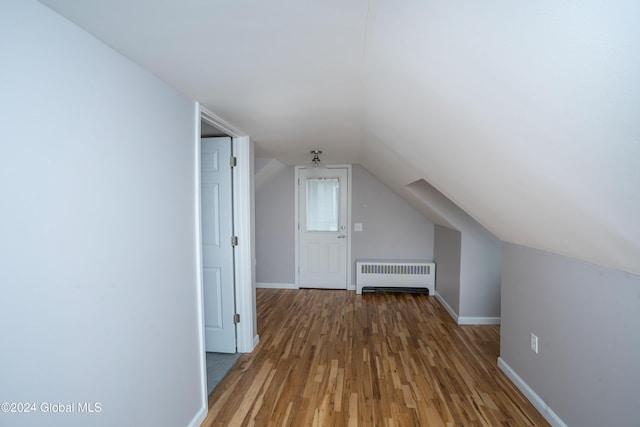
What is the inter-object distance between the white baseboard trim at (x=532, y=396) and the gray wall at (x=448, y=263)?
1058 millimetres

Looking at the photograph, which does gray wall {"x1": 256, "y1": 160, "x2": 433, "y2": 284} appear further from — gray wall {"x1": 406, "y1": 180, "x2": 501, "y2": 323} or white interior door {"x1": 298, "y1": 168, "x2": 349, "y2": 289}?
gray wall {"x1": 406, "y1": 180, "x2": 501, "y2": 323}

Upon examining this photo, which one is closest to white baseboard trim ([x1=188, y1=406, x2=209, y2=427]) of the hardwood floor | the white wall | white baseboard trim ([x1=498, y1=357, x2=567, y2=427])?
the hardwood floor

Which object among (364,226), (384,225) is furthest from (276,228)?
(384,225)

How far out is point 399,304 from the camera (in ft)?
13.4

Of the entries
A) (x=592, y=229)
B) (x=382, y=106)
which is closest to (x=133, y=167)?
(x=382, y=106)

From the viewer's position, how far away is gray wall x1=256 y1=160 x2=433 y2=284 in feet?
15.5

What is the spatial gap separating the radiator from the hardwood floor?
0.80 meters

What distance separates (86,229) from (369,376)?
7.35ft

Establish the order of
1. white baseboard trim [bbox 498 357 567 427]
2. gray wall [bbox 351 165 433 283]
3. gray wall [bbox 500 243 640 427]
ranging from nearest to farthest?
1. gray wall [bbox 500 243 640 427]
2. white baseboard trim [bbox 498 357 567 427]
3. gray wall [bbox 351 165 433 283]

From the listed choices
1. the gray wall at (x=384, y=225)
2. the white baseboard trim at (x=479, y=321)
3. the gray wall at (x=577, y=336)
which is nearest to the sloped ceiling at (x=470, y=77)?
the gray wall at (x=577, y=336)

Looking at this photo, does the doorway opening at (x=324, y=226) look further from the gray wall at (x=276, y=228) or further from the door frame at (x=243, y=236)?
the door frame at (x=243, y=236)

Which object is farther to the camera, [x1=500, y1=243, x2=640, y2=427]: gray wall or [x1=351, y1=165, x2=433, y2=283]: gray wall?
[x1=351, y1=165, x2=433, y2=283]: gray wall

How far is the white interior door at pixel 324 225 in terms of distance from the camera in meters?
4.77

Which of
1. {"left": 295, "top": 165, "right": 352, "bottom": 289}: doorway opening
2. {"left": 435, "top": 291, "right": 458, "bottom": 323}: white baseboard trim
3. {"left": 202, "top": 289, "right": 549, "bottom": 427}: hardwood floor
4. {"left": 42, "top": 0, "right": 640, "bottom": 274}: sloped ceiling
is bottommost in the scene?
{"left": 202, "top": 289, "right": 549, "bottom": 427}: hardwood floor
